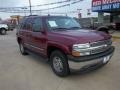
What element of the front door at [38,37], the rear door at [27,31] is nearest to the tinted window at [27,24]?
the rear door at [27,31]

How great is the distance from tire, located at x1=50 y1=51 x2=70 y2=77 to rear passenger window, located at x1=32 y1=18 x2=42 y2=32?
1099mm

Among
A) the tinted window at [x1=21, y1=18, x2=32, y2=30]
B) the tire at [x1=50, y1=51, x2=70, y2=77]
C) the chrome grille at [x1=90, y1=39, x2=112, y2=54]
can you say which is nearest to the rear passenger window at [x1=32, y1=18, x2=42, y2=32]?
the tinted window at [x1=21, y1=18, x2=32, y2=30]

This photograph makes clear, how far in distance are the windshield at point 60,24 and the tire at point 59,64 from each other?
3.12 feet

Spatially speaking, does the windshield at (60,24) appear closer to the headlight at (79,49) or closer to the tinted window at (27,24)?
the tinted window at (27,24)

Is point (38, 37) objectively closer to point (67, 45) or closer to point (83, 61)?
point (67, 45)

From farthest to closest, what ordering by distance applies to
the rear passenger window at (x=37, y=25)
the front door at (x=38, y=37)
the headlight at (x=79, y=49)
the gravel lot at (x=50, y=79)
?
the rear passenger window at (x=37, y=25), the front door at (x=38, y=37), the gravel lot at (x=50, y=79), the headlight at (x=79, y=49)

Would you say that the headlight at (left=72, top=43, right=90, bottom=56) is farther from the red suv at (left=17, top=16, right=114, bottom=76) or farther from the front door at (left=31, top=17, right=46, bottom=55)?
the front door at (left=31, top=17, right=46, bottom=55)

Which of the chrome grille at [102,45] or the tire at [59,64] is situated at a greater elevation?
the chrome grille at [102,45]

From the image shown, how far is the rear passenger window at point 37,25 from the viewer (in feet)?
17.9

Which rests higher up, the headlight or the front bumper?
the headlight

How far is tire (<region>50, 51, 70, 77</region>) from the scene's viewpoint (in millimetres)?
4418

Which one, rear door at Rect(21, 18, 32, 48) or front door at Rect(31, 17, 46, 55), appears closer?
front door at Rect(31, 17, 46, 55)

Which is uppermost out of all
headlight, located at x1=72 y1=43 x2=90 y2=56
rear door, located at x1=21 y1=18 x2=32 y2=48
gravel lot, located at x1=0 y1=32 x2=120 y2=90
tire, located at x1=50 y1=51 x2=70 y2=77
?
rear door, located at x1=21 y1=18 x2=32 y2=48

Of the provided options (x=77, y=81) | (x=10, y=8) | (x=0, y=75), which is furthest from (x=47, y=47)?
(x=10, y=8)
